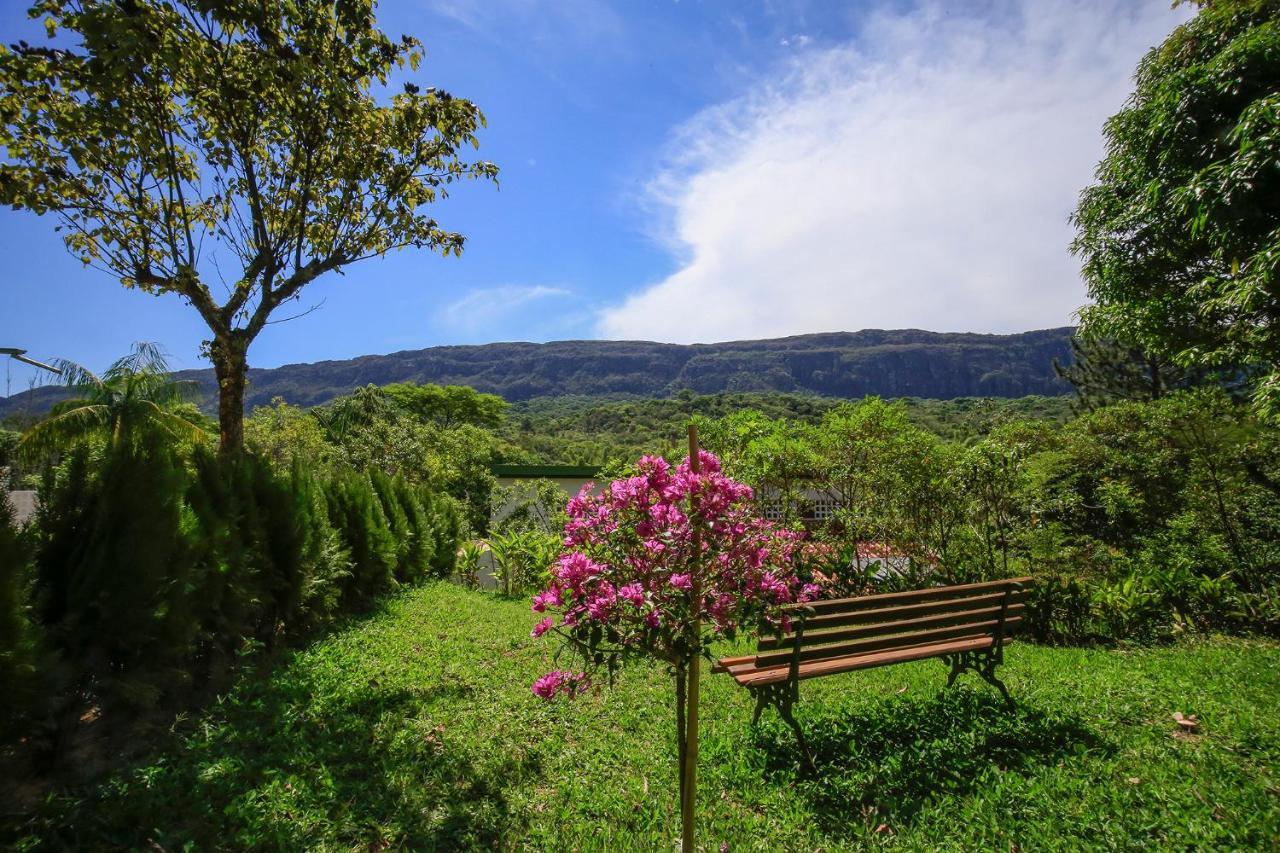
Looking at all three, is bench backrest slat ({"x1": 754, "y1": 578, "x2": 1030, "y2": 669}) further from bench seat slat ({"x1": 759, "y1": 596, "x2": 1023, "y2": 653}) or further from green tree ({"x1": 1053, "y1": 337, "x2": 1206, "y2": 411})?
green tree ({"x1": 1053, "y1": 337, "x2": 1206, "y2": 411})

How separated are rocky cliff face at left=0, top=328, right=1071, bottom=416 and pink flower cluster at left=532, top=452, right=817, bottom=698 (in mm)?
129831

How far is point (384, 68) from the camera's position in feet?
18.7

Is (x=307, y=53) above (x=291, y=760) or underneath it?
above

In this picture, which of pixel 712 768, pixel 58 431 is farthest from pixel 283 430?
pixel 712 768

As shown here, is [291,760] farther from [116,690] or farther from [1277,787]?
[1277,787]

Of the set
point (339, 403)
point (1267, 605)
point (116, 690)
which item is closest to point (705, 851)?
point (116, 690)

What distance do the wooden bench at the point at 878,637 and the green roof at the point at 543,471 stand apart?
15.6 metres

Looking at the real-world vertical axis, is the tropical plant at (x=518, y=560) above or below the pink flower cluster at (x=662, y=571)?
below

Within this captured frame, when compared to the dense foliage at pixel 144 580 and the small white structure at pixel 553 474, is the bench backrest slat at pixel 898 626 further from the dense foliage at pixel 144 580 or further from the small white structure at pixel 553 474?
the small white structure at pixel 553 474

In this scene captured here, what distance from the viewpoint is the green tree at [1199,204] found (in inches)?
259

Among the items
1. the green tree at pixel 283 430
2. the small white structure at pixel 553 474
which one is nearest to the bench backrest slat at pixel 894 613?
the small white structure at pixel 553 474

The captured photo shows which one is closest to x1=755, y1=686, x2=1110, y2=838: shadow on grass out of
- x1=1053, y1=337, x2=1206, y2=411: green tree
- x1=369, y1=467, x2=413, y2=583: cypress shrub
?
A: x1=369, y1=467, x2=413, y2=583: cypress shrub

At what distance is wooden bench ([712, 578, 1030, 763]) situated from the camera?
3.19 metres

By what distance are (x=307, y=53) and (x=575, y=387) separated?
13722cm
